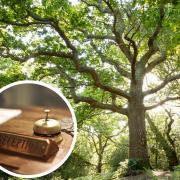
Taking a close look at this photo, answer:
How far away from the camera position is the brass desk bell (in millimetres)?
3389

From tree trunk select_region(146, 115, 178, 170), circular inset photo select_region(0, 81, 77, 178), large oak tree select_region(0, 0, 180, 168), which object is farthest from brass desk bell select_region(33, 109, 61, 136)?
tree trunk select_region(146, 115, 178, 170)

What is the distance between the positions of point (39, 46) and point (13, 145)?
12.2 metres

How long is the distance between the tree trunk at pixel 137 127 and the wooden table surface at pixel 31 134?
11983 millimetres

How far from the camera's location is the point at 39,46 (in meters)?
15.2

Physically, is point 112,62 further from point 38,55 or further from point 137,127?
point 38,55

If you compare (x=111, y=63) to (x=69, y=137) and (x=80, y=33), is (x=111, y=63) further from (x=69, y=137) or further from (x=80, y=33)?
(x=69, y=137)

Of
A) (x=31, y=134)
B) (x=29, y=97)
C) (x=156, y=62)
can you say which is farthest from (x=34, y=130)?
(x=156, y=62)

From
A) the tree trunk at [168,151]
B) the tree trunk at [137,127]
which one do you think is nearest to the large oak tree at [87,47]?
the tree trunk at [137,127]

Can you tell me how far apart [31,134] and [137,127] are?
42.2 feet

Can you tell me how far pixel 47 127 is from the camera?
3389 mm

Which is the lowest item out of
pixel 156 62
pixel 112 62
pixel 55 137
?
pixel 55 137

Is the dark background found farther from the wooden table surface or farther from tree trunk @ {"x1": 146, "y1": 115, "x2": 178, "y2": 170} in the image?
tree trunk @ {"x1": 146, "y1": 115, "x2": 178, "y2": 170}

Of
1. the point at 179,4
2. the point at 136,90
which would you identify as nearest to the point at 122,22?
the point at 136,90

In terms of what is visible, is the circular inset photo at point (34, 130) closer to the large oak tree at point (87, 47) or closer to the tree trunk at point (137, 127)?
the large oak tree at point (87, 47)
